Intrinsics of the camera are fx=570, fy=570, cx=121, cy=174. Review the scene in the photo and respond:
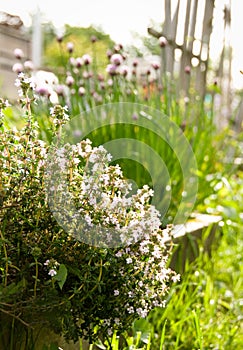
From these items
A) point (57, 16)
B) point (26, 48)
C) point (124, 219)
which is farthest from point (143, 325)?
point (26, 48)

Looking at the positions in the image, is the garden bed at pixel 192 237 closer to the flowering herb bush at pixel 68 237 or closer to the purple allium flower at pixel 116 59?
the purple allium flower at pixel 116 59

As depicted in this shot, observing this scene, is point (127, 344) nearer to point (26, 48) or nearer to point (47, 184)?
point (47, 184)

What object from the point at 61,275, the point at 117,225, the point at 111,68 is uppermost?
the point at 111,68

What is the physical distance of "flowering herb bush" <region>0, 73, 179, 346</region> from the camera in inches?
40.2

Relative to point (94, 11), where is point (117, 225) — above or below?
below

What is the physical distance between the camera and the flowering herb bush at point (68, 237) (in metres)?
1.02

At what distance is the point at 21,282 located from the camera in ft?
3.22

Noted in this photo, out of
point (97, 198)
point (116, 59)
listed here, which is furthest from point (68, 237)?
point (116, 59)

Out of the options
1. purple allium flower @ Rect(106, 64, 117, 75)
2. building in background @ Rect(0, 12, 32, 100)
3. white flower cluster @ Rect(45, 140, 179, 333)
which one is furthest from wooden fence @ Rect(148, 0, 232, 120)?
building in background @ Rect(0, 12, 32, 100)

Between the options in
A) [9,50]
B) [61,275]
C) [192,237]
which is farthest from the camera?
[9,50]

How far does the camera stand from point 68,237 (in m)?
1.05

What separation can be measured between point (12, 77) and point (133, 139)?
4.57 meters

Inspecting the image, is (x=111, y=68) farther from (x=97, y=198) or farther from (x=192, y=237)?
(x=97, y=198)

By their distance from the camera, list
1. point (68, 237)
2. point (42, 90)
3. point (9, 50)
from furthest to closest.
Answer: point (9, 50)
point (42, 90)
point (68, 237)
